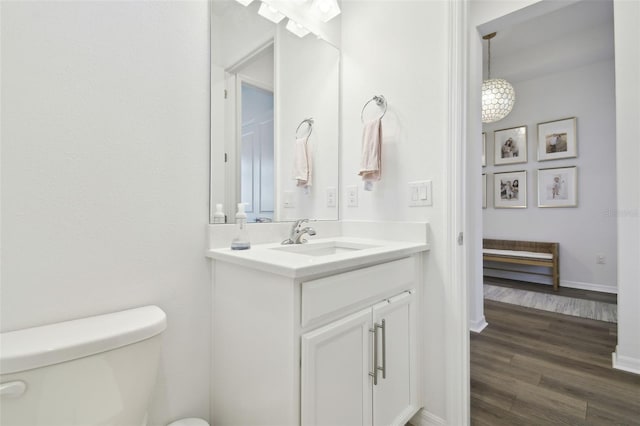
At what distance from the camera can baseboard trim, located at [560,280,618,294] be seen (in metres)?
3.29

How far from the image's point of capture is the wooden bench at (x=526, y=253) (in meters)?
3.45

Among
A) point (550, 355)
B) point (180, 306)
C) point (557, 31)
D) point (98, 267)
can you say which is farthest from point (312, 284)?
point (557, 31)

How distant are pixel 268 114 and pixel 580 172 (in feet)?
12.7

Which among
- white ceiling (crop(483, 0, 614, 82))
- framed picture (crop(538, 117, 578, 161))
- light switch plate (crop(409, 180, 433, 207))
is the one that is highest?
white ceiling (crop(483, 0, 614, 82))

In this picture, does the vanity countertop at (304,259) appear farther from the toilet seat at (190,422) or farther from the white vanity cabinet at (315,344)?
the toilet seat at (190,422)

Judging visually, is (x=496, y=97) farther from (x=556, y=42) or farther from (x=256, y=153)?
(x=256, y=153)

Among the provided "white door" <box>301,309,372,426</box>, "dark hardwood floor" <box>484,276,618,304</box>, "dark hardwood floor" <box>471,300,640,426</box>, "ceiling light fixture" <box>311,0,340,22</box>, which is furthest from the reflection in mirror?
"dark hardwood floor" <box>484,276,618,304</box>

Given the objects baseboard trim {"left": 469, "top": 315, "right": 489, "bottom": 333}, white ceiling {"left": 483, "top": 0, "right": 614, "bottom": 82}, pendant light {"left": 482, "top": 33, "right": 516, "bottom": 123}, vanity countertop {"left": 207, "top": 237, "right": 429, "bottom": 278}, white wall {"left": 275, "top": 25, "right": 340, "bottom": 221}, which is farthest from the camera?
pendant light {"left": 482, "top": 33, "right": 516, "bottom": 123}

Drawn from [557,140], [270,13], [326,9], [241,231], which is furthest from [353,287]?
[557,140]

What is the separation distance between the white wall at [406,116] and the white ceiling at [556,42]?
1984 millimetres

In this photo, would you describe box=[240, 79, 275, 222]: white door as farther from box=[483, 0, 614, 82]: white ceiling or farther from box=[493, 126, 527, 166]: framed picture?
box=[493, 126, 527, 166]: framed picture

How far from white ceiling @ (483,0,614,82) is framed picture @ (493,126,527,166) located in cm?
67

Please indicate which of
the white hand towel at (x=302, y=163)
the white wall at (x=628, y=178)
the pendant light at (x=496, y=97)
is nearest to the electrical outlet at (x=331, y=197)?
the white hand towel at (x=302, y=163)

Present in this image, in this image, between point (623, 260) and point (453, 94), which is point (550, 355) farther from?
point (453, 94)
